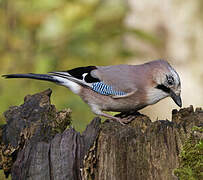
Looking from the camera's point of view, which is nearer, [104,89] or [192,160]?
[192,160]

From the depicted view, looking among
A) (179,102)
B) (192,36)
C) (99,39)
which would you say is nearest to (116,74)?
(179,102)

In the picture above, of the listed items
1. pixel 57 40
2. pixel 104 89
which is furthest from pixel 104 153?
pixel 57 40

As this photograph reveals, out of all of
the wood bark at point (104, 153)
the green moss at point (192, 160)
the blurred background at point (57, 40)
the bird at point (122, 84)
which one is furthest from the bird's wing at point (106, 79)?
the green moss at point (192, 160)

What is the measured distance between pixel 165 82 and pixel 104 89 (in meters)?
0.80

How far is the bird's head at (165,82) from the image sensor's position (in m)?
5.20

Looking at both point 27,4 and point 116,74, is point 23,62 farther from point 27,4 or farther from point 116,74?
point 116,74

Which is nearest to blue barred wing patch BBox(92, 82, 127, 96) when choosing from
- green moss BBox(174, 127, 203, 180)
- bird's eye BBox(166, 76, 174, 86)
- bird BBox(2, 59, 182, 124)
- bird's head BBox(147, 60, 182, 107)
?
bird BBox(2, 59, 182, 124)

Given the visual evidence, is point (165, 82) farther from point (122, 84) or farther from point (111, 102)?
point (111, 102)

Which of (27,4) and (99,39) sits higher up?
(27,4)

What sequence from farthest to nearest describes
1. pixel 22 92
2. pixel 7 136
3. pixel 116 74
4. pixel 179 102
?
pixel 22 92
pixel 116 74
pixel 179 102
pixel 7 136

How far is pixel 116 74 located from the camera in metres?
5.53

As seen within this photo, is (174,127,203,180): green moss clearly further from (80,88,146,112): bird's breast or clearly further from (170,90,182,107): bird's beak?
(80,88,146,112): bird's breast

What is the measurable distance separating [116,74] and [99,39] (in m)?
1.35

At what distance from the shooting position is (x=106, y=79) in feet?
18.1
